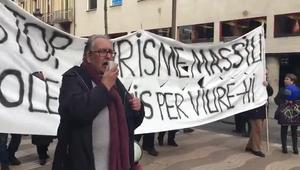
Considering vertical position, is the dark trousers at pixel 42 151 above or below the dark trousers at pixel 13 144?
below

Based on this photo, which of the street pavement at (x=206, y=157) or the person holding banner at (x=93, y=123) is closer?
the person holding banner at (x=93, y=123)

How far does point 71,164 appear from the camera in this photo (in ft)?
9.16

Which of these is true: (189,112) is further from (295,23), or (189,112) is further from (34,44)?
(295,23)

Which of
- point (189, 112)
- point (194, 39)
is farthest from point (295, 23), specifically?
point (189, 112)

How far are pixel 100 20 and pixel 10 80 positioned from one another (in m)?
28.6

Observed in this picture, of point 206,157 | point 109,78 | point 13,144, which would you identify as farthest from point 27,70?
point 206,157

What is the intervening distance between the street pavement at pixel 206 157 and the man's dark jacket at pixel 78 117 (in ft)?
12.6

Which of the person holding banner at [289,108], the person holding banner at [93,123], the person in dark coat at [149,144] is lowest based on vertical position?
the person in dark coat at [149,144]

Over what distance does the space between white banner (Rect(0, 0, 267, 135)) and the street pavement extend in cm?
63

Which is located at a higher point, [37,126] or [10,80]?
[10,80]

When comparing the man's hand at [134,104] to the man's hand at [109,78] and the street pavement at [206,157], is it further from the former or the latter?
the street pavement at [206,157]

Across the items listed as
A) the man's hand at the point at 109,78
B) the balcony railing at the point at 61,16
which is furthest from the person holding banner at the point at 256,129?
the balcony railing at the point at 61,16

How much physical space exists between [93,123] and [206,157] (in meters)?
4.97

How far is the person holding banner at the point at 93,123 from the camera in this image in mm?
2667
